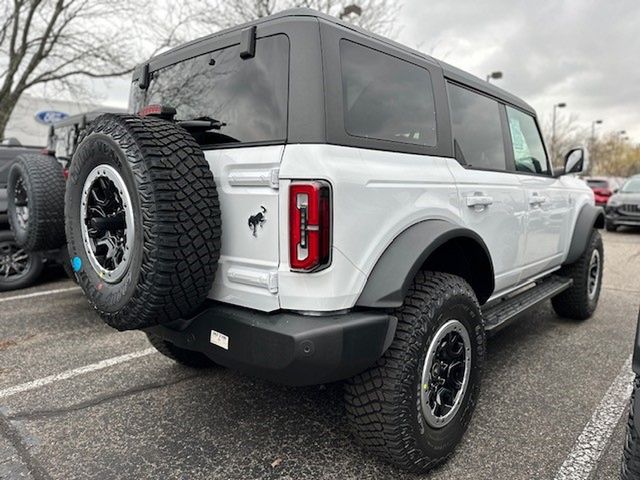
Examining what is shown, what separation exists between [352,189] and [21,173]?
306 centimetres

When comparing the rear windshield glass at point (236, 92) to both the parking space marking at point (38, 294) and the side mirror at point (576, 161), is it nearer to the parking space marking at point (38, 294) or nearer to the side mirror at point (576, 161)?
the side mirror at point (576, 161)

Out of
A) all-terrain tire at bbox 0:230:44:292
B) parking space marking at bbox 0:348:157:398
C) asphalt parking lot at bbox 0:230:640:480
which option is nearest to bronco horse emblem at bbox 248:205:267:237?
asphalt parking lot at bbox 0:230:640:480

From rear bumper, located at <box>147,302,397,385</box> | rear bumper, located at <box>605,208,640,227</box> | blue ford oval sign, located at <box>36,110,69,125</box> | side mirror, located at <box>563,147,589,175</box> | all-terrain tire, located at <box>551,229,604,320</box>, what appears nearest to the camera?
rear bumper, located at <box>147,302,397,385</box>

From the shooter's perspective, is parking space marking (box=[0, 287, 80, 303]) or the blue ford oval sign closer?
parking space marking (box=[0, 287, 80, 303])

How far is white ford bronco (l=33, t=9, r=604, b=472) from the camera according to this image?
180cm

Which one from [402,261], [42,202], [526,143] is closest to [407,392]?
[402,261]

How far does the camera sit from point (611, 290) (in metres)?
6.09

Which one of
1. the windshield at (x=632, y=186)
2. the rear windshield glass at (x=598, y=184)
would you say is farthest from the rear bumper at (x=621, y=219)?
the rear windshield glass at (x=598, y=184)

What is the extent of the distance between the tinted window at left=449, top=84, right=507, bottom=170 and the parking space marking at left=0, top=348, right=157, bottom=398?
9.38ft

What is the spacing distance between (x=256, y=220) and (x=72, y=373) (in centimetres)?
228

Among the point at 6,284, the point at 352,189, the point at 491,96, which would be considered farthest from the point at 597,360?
the point at 6,284

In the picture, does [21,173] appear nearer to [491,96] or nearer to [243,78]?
[243,78]

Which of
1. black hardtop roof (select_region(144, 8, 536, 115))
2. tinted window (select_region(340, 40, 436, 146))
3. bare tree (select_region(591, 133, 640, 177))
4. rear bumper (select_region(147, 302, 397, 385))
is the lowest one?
rear bumper (select_region(147, 302, 397, 385))

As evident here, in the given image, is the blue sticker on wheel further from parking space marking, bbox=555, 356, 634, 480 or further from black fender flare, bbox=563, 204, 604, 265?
black fender flare, bbox=563, 204, 604, 265
